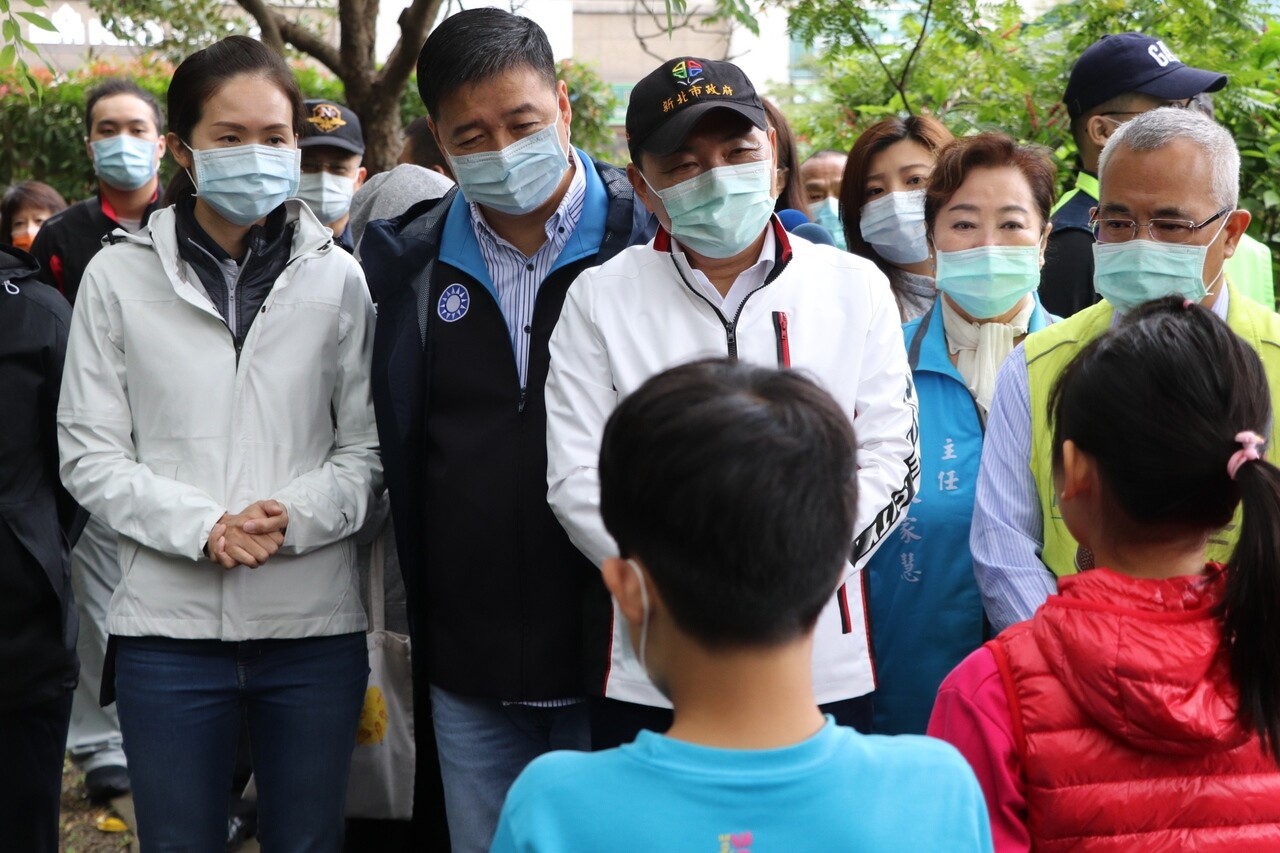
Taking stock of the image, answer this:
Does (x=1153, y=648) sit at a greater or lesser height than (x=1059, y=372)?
lesser

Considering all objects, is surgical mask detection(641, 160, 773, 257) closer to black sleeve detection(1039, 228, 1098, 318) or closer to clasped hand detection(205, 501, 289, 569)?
clasped hand detection(205, 501, 289, 569)

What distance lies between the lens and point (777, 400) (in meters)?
1.56

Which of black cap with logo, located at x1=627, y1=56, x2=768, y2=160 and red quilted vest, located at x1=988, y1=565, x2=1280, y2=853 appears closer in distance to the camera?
red quilted vest, located at x1=988, y1=565, x2=1280, y2=853

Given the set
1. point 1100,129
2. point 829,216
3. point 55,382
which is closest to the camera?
point 55,382

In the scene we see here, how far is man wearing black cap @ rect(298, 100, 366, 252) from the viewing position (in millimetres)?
5049

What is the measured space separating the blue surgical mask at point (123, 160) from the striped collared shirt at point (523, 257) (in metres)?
2.85

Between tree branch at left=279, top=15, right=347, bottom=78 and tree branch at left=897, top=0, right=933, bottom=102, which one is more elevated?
tree branch at left=279, top=15, right=347, bottom=78

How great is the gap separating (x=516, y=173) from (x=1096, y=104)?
7.20 ft

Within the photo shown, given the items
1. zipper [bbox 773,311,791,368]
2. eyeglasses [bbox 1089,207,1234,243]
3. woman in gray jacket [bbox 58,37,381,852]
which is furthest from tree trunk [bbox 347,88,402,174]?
eyeglasses [bbox 1089,207,1234,243]

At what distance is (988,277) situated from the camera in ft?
10.9

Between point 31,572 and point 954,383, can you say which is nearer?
point 954,383

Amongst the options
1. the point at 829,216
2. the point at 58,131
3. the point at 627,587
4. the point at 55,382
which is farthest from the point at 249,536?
the point at 58,131

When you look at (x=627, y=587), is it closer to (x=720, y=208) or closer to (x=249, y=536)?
(x=720, y=208)

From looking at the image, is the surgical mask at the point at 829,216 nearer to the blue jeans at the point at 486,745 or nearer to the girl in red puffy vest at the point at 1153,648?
the blue jeans at the point at 486,745
